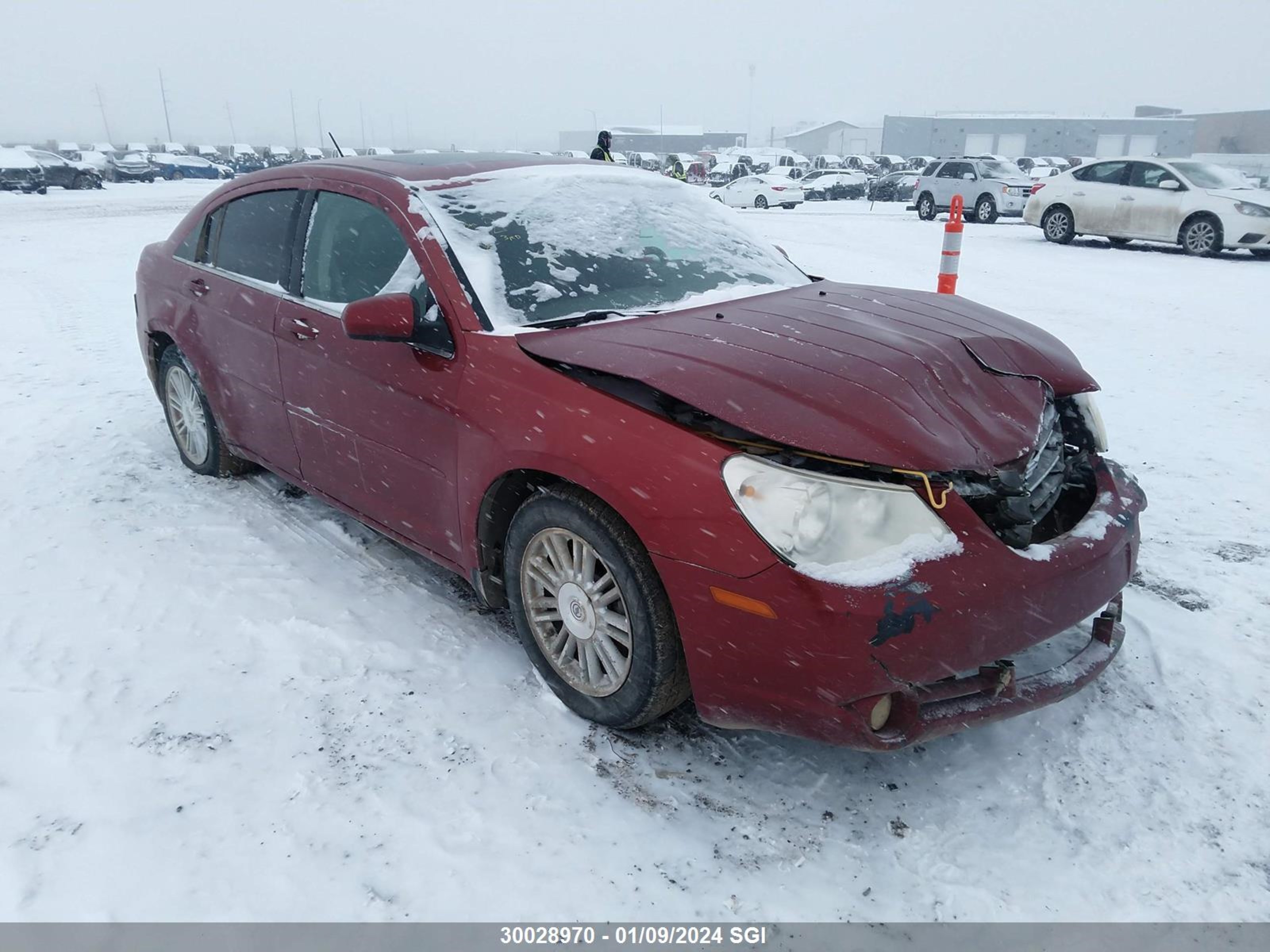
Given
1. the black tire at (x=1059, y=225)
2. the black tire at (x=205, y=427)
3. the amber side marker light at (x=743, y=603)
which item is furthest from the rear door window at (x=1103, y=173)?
the amber side marker light at (x=743, y=603)

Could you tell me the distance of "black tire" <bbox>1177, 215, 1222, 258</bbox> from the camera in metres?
12.0

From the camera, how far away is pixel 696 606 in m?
2.16

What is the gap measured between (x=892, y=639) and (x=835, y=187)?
99.7 feet

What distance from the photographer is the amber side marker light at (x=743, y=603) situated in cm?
204

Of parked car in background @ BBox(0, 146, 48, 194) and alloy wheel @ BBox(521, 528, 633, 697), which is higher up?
parked car in background @ BBox(0, 146, 48, 194)

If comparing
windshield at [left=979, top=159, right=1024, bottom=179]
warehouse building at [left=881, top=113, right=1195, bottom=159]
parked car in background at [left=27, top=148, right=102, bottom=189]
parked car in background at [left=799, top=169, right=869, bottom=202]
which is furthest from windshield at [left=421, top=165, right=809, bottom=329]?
warehouse building at [left=881, top=113, right=1195, bottom=159]

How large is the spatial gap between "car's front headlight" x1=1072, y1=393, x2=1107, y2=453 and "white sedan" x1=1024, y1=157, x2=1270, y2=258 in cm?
1156

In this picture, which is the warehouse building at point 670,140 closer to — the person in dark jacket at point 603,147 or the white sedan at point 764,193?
the white sedan at point 764,193

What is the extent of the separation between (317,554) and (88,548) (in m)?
1.03

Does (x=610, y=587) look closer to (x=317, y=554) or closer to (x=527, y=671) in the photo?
(x=527, y=671)

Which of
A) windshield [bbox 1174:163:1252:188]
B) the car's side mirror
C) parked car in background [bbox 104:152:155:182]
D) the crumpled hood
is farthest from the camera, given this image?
parked car in background [bbox 104:152:155:182]

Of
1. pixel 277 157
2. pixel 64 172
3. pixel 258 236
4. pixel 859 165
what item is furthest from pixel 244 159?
pixel 258 236
